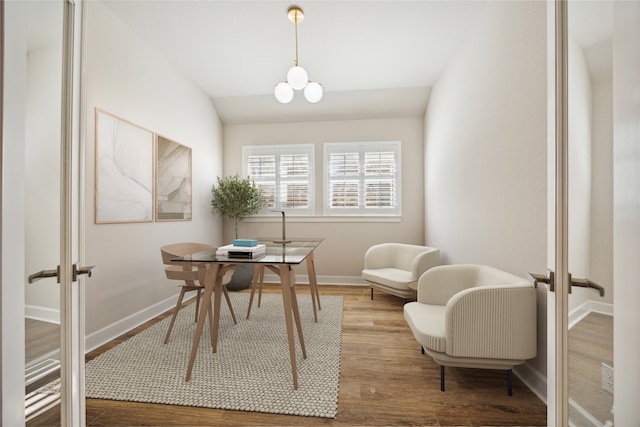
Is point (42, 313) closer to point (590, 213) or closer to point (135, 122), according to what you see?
point (590, 213)

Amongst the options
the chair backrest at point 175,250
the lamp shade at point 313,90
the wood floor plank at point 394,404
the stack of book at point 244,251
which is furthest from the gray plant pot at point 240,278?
the lamp shade at point 313,90

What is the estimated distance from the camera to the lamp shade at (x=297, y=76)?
7.65 feet

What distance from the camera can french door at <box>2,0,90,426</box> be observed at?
2.46 feet

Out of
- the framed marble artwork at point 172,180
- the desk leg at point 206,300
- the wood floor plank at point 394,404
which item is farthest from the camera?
the framed marble artwork at point 172,180

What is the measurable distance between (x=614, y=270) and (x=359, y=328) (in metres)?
2.17

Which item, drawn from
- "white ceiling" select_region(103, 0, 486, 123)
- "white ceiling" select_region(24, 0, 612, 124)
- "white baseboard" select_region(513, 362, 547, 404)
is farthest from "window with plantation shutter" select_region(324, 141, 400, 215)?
"white baseboard" select_region(513, 362, 547, 404)

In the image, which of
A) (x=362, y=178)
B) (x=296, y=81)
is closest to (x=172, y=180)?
(x=296, y=81)

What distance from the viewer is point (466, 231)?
2791 millimetres

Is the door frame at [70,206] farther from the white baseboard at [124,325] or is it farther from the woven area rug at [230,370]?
the white baseboard at [124,325]

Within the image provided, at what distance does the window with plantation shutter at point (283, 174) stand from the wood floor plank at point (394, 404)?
9.22ft

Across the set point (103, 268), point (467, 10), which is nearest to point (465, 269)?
point (467, 10)

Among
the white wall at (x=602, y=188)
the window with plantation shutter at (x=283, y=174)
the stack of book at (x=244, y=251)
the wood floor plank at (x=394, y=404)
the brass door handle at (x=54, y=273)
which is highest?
the window with plantation shutter at (x=283, y=174)
